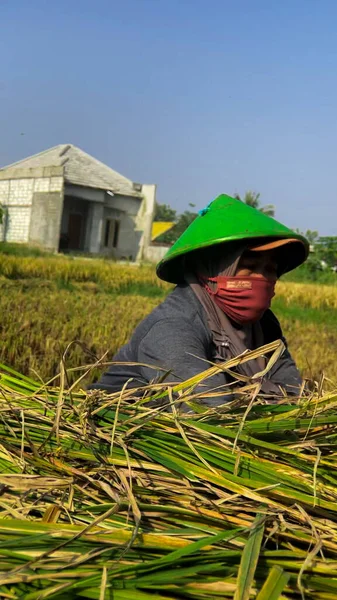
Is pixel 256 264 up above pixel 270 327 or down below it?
above

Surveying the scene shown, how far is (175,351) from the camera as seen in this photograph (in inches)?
72.1

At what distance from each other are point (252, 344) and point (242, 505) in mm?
1358

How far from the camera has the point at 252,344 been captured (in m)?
2.33

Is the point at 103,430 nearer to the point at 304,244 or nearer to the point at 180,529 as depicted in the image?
the point at 180,529

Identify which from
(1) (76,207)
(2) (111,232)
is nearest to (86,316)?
(2) (111,232)

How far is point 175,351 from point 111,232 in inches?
1008

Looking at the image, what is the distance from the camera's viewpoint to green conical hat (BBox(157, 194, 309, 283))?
1.94 metres

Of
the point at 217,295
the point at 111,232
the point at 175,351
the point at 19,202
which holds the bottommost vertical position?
the point at 175,351

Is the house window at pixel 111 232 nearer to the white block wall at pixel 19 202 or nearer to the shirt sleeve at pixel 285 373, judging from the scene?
the white block wall at pixel 19 202

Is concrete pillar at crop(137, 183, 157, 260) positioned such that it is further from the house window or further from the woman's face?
the woman's face

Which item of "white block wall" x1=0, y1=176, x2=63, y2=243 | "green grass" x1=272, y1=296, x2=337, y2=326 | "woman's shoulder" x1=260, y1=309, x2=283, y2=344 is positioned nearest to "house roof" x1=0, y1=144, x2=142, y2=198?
"white block wall" x1=0, y1=176, x2=63, y2=243

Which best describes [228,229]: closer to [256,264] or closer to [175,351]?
[256,264]

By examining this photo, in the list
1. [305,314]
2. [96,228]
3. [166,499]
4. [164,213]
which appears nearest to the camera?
[166,499]

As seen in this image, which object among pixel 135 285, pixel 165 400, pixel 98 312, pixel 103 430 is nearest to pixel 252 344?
pixel 165 400
